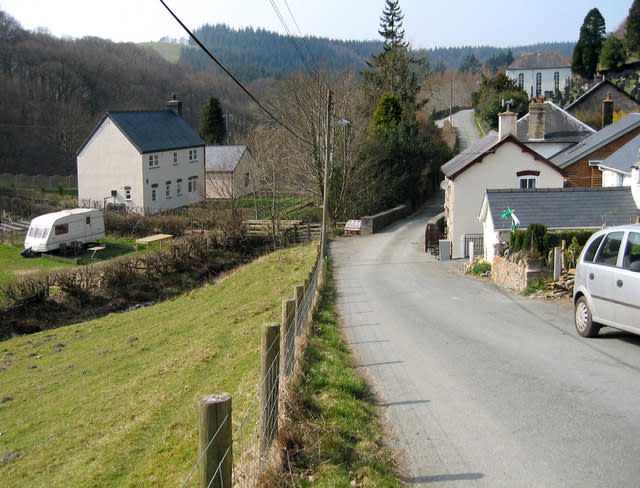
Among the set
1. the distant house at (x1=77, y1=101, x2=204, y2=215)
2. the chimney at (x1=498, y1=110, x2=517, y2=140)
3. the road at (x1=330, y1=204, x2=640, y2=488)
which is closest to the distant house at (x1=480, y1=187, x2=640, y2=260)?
the road at (x1=330, y1=204, x2=640, y2=488)

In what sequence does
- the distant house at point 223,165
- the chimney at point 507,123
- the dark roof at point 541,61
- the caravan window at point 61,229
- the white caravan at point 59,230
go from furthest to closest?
the dark roof at point 541,61
the distant house at point 223,165
the caravan window at point 61,229
the white caravan at point 59,230
the chimney at point 507,123

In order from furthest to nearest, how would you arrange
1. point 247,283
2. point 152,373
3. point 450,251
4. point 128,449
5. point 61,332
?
point 450,251, point 247,283, point 61,332, point 152,373, point 128,449

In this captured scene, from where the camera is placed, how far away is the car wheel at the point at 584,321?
11898 millimetres

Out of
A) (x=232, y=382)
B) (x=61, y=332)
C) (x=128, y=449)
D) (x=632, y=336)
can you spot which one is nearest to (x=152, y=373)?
(x=232, y=382)

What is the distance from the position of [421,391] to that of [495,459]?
2.62m

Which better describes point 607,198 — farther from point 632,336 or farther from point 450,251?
point 632,336

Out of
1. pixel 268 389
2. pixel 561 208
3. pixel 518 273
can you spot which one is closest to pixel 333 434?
pixel 268 389

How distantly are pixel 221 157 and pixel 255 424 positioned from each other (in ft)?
198

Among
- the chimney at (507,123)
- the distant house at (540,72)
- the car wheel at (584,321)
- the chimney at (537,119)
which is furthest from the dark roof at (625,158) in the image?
the distant house at (540,72)

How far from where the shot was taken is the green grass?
388 inches

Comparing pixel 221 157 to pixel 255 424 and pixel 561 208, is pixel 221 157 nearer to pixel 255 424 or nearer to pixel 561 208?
pixel 561 208

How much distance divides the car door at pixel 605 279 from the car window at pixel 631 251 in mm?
214

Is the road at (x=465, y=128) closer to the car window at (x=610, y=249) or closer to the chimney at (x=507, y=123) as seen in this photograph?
the chimney at (x=507, y=123)

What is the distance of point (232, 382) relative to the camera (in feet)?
39.3
